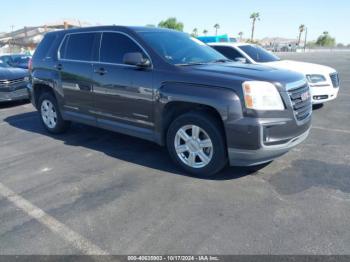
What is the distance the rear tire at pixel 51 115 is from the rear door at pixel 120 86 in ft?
4.45

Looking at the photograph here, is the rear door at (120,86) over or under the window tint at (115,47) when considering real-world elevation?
under

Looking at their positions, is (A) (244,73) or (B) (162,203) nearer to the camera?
(B) (162,203)

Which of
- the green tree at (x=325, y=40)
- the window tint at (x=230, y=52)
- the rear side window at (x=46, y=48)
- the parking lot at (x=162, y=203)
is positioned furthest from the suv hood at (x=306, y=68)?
the green tree at (x=325, y=40)

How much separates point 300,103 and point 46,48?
4708 mm

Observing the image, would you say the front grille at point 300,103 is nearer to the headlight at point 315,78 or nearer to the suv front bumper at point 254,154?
the suv front bumper at point 254,154

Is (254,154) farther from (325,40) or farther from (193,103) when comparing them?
(325,40)

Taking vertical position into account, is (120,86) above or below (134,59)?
below

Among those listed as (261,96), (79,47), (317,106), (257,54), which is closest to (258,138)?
(261,96)

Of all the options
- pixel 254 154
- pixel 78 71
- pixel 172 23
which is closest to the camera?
pixel 254 154

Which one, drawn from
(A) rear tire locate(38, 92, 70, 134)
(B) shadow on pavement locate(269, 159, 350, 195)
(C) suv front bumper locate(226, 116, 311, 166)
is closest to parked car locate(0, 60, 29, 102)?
(A) rear tire locate(38, 92, 70, 134)

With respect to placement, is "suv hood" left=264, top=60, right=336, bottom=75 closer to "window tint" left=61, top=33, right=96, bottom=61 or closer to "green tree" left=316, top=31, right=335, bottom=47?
"window tint" left=61, top=33, right=96, bottom=61

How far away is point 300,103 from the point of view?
159 inches

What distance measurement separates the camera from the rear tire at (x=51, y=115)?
6.20 meters

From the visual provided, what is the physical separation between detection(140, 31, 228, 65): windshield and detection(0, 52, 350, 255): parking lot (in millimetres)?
1508
